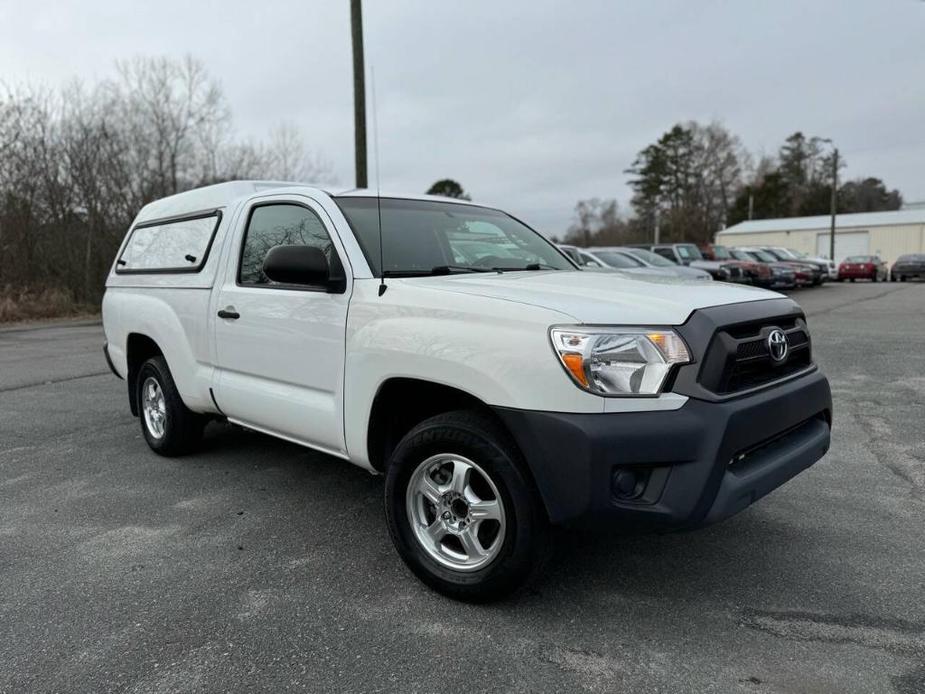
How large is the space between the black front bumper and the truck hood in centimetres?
38

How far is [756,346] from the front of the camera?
2.91 metres

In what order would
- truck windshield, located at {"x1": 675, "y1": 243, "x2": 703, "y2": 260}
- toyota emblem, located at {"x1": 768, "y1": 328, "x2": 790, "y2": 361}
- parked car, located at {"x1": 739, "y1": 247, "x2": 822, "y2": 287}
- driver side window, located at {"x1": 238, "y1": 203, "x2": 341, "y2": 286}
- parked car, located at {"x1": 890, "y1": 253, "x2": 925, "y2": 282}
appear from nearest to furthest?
toyota emblem, located at {"x1": 768, "y1": 328, "x2": 790, "y2": 361} < driver side window, located at {"x1": 238, "y1": 203, "x2": 341, "y2": 286} < truck windshield, located at {"x1": 675, "y1": 243, "x2": 703, "y2": 260} < parked car, located at {"x1": 739, "y1": 247, "x2": 822, "y2": 287} < parked car, located at {"x1": 890, "y1": 253, "x2": 925, "y2": 282}

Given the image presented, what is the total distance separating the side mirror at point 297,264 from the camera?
3.34 m

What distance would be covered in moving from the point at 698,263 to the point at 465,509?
21.2 metres

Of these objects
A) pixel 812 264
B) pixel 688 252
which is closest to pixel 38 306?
pixel 688 252

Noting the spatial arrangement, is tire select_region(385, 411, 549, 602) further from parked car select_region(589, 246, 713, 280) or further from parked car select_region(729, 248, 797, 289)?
parked car select_region(729, 248, 797, 289)

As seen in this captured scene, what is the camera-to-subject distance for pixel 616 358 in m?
2.61

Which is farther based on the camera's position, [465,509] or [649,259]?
[649,259]

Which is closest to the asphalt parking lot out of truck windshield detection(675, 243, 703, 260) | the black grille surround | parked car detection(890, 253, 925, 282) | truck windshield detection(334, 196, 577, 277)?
the black grille surround

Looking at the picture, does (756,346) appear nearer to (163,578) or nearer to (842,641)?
(842,641)

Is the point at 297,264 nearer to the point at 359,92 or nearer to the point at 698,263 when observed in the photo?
the point at 359,92

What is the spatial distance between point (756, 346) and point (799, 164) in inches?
3523

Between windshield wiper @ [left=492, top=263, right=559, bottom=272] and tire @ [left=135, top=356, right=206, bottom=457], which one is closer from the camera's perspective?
windshield wiper @ [left=492, top=263, right=559, bottom=272]

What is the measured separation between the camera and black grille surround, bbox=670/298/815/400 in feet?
8.65
